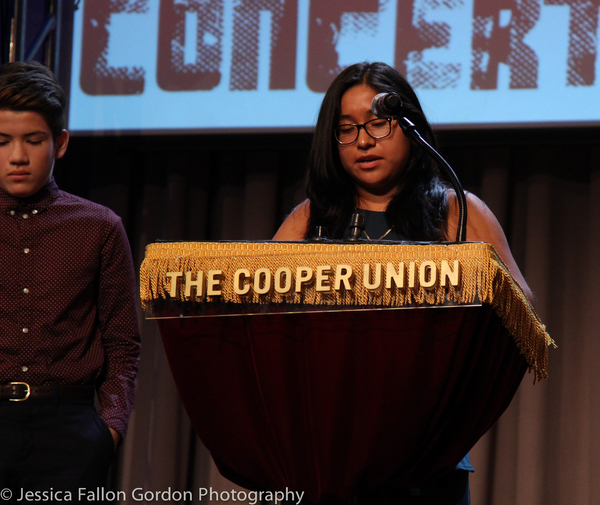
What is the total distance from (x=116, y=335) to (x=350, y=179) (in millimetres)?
579

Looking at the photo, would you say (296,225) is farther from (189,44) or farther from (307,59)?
(189,44)

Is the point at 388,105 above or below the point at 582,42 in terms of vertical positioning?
below

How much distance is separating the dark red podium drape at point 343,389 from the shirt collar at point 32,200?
70cm

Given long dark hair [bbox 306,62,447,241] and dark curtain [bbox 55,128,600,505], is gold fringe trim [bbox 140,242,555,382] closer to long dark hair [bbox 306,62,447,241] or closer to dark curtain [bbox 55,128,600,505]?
long dark hair [bbox 306,62,447,241]

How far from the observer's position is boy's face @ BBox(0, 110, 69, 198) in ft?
4.83

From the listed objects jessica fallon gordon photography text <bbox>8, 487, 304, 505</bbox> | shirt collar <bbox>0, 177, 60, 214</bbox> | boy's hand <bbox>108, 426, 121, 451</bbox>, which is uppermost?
shirt collar <bbox>0, 177, 60, 214</bbox>

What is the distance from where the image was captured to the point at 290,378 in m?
0.93

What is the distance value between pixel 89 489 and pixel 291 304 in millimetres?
713

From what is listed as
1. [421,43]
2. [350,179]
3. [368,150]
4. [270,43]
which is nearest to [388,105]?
[368,150]

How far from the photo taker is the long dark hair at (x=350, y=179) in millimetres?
1283

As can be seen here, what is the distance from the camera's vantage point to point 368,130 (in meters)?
1.27

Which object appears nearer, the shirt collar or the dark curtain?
the shirt collar

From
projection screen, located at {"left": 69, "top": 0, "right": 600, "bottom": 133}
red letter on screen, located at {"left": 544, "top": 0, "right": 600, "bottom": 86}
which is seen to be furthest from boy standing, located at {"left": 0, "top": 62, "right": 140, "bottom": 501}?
red letter on screen, located at {"left": 544, "top": 0, "right": 600, "bottom": 86}

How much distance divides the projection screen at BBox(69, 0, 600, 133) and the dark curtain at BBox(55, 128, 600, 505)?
77 millimetres
